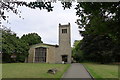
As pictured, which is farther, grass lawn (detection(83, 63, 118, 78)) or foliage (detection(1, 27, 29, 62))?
foliage (detection(1, 27, 29, 62))

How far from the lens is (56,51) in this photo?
46.0 meters

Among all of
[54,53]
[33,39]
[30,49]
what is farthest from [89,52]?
[33,39]

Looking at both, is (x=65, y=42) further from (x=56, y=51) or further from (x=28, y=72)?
(x=28, y=72)

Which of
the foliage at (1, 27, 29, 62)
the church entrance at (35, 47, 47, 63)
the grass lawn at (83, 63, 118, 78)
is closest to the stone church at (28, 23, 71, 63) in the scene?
the church entrance at (35, 47, 47, 63)

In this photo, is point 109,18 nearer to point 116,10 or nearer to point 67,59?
point 116,10

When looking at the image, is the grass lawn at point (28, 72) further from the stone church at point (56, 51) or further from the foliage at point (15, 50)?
the stone church at point (56, 51)

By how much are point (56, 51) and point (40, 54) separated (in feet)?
14.0

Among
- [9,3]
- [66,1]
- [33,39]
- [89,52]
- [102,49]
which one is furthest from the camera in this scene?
[33,39]

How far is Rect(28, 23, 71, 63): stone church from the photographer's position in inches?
1767

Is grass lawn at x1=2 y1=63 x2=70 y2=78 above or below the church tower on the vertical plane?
below

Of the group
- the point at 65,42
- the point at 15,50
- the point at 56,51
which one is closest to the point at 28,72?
the point at 15,50

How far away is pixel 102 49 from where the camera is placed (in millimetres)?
42062

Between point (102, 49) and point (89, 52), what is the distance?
14.1 ft

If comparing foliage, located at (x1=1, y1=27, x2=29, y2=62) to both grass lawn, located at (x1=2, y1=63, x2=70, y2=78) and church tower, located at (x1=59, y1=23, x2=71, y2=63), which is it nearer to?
church tower, located at (x1=59, y1=23, x2=71, y2=63)
